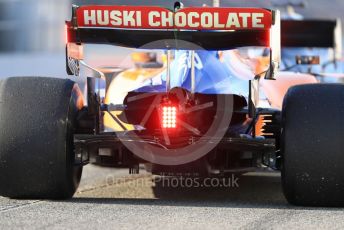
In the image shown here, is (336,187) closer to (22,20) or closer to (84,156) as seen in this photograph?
(84,156)

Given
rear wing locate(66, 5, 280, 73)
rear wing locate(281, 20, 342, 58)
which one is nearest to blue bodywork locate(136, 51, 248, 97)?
rear wing locate(66, 5, 280, 73)

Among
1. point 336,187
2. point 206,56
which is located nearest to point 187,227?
point 336,187

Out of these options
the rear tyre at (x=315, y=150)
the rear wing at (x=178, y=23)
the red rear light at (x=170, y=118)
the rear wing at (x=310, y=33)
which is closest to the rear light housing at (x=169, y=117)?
the red rear light at (x=170, y=118)

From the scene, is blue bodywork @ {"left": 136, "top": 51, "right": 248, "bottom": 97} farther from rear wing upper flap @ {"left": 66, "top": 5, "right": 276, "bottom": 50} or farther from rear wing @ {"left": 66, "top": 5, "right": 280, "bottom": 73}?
rear wing upper flap @ {"left": 66, "top": 5, "right": 276, "bottom": 50}

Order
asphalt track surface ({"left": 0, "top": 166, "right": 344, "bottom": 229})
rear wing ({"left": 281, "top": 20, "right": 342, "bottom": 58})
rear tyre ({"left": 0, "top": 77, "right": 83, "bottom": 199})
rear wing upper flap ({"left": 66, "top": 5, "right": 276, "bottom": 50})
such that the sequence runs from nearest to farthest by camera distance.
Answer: asphalt track surface ({"left": 0, "top": 166, "right": 344, "bottom": 229}) → rear wing upper flap ({"left": 66, "top": 5, "right": 276, "bottom": 50}) → rear tyre ({"left": 0, "top": 77, "right": 83, "bottom": 199}) → rear wing ({"left": 281, "top": 20, "right": 342, "bottom": 58})

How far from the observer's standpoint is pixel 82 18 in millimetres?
5785

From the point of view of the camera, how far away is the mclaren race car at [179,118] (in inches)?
227

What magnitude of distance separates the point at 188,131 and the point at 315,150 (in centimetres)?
100

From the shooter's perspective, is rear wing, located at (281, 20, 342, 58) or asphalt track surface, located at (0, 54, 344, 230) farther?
rear wing, located at (281, 20, 342, 58)

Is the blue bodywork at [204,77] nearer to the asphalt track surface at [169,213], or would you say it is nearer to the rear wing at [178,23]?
the rear wing at [178,23]

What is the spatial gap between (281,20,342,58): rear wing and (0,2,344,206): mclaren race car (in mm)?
4959

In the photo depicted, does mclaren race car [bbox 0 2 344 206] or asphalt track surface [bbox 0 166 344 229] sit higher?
mclaren race car [bbox 0 2 344 206]

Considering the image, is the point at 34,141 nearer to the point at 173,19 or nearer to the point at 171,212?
the point at 171,212

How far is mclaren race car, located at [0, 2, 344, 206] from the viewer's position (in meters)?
5.78
